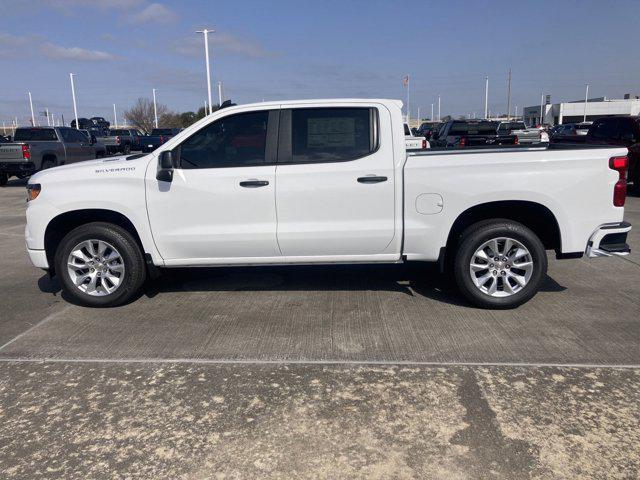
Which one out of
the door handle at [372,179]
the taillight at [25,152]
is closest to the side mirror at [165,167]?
the door handle at [372,179]

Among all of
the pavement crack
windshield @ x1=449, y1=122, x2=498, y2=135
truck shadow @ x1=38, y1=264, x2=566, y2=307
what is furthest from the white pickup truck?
windshield @ x1=449, y1=122, x2=498, y2=135

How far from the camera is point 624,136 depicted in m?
13.0

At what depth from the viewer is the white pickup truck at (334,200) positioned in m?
5.00

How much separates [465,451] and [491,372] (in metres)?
1.01

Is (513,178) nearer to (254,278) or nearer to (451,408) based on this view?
(451,408)

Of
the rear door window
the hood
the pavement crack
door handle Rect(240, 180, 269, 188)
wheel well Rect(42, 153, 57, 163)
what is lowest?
the pavement crack

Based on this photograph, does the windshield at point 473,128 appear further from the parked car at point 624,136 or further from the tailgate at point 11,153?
the tailgate at point 11,153

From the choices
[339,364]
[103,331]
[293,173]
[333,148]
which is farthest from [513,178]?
[103,331]

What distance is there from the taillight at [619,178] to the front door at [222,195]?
3.03 m

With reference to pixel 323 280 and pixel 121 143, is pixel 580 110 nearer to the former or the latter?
pixel 121 143

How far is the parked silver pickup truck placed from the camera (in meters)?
17.3

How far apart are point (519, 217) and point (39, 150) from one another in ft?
54.8

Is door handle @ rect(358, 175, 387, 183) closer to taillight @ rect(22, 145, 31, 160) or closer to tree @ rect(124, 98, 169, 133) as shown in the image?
taillight @ rect(22, 145, 31, 160)

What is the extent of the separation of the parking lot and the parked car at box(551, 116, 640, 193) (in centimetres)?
816
